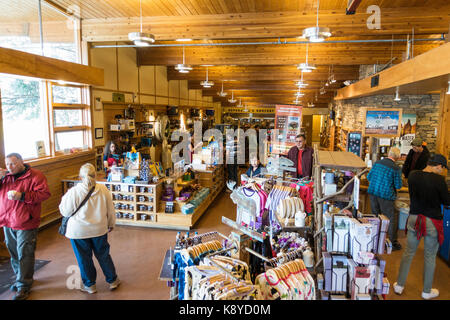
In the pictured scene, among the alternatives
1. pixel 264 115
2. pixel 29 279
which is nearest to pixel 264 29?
pixel 29 279

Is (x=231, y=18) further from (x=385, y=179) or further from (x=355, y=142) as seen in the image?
(x=355, y=142)

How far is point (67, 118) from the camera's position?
772cm

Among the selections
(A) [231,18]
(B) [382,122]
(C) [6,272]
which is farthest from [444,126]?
(C) [6,272]

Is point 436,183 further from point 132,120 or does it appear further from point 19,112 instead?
point 132,120

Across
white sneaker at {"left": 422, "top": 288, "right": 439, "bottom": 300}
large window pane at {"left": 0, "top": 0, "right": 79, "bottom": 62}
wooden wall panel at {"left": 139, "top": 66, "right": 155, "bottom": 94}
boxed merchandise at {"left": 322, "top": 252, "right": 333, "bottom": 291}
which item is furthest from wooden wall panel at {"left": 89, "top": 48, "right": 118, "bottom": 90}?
white sneaker at {"left": 422, "top": 288, "right": 439, "bottom": 300}

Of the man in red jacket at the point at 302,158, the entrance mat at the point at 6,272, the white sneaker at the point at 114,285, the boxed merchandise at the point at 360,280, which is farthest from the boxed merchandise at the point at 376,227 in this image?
the entrance mat at the point at 6,272

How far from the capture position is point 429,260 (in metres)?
4.07

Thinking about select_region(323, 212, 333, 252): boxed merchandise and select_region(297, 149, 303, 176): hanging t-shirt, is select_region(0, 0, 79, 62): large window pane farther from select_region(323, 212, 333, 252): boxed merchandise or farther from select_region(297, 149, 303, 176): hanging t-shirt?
select_region(323, 212, 333, 252): boxed merchandise

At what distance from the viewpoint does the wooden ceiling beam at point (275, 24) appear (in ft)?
20.7

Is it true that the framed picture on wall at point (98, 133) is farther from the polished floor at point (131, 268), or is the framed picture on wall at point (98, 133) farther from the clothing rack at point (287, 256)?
the clothing rack at point (287, 256)

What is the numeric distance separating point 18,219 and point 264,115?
90.8ft

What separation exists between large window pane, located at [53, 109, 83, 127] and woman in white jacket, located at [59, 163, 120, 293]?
4132 millimetres

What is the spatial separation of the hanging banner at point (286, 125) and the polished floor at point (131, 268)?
3574 mm

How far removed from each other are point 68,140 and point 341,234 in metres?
7.04
